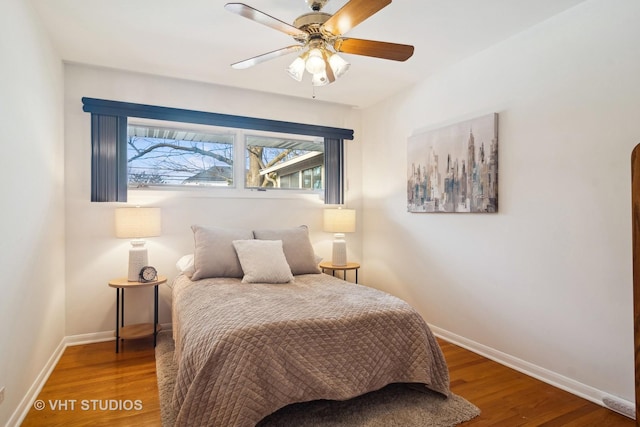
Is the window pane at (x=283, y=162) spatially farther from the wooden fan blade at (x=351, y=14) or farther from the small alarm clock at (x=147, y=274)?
the wooden fan blade at (x=351, y=14)

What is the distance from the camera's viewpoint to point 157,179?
3588 mm

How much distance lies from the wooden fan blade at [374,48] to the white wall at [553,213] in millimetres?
1100

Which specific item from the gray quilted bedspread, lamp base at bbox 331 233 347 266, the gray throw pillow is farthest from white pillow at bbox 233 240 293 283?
lamp base at bbox 331 233 347 266

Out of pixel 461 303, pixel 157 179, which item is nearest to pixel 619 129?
pixel 461 303

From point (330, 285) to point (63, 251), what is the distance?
2361 millimetres

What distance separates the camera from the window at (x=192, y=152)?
326 centimetres

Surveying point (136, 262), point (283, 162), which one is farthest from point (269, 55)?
point (136, 262)

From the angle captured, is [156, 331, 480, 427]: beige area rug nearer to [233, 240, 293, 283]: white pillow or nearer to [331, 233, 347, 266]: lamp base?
[233, 240, 293, 283]: white pillow

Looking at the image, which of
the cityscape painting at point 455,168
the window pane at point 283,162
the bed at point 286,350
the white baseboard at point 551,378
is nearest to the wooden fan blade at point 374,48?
the cityscape painting at point 455,168

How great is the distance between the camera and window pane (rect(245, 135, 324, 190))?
4.02 m

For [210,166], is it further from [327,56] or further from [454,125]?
[454,125]

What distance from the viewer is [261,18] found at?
1.86m

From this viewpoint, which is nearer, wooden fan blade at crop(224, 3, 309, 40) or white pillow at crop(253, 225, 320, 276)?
wooden fan blade at crop(224, 3, 309, 40)

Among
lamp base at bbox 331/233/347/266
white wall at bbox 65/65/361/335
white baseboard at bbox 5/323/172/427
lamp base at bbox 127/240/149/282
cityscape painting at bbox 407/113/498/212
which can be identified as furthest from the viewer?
lamp base at bbox 331/233/347/266
